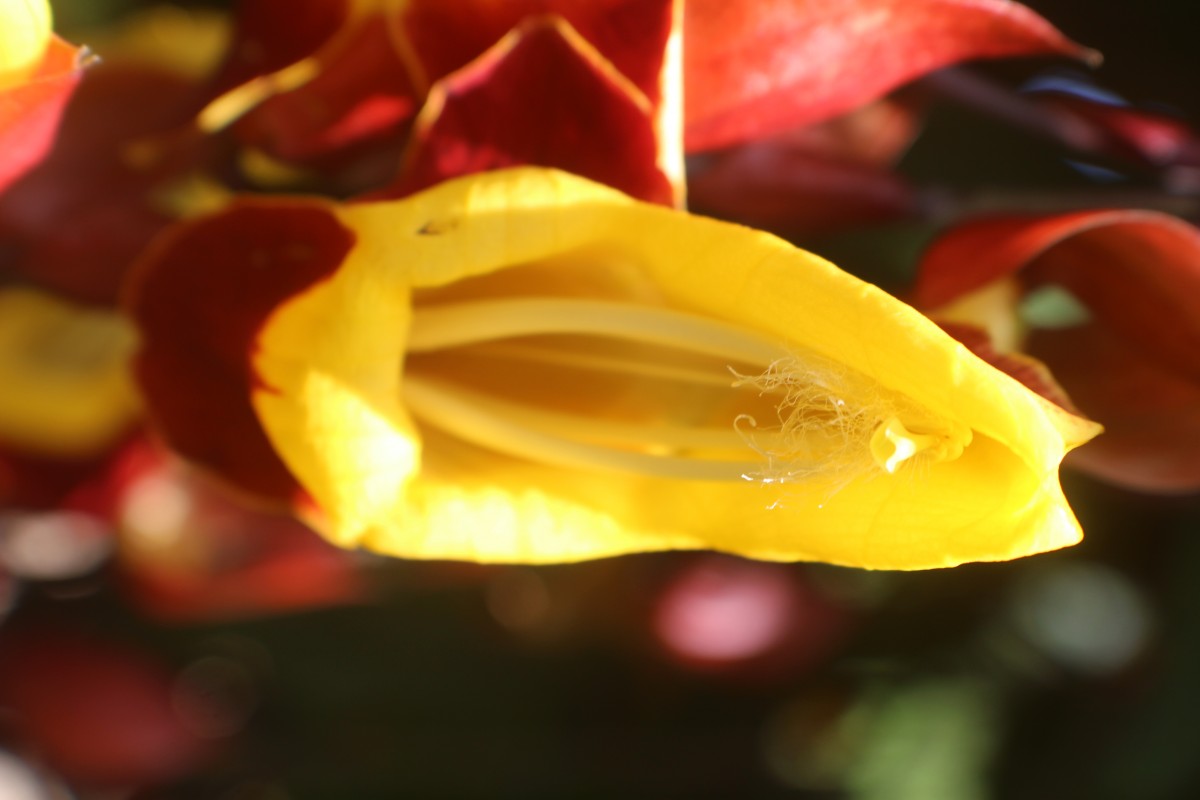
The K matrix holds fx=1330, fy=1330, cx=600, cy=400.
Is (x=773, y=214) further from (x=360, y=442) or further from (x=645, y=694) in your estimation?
(x=645, y=694)

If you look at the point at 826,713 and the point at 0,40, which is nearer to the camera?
the point at 0,40

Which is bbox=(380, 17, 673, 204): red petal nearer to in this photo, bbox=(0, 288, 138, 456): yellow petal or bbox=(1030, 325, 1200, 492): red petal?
bbox=(1030, 325, 1200, 492): red petal

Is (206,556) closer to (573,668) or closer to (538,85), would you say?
(573,668)

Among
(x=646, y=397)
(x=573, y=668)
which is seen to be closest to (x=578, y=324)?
(x=646, y=397)

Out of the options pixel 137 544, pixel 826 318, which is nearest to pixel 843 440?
pixel 826 318

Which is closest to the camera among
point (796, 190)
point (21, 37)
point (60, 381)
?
point (21, 37)

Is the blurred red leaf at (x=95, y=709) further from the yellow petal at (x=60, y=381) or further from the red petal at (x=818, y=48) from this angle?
the red petal at (x=818, y=48)

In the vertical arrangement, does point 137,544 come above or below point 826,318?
below
